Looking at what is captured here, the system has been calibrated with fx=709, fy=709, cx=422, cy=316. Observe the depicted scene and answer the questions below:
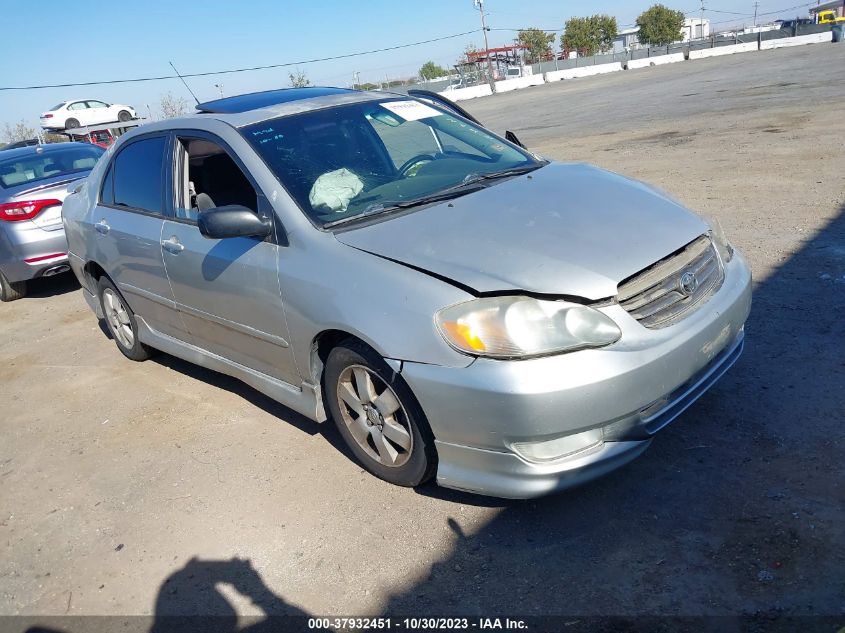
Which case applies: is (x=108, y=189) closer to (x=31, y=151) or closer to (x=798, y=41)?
(x=31, y=151)

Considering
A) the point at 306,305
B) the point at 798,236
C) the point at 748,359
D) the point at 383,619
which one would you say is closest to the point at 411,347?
the point at 306,305

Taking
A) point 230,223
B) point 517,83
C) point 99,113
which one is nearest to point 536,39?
point 517,83

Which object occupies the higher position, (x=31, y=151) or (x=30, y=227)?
(x=31, y=151)

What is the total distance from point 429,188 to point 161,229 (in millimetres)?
1720

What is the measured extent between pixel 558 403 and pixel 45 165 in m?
7.90

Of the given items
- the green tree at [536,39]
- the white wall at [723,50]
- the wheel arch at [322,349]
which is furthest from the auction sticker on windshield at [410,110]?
the green tree at [536,39]

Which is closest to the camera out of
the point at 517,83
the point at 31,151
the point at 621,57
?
the point at 31,151

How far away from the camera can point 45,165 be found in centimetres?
836

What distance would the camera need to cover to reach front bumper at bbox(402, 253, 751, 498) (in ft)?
8.41

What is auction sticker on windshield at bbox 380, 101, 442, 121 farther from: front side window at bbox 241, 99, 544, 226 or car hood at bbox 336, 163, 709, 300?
car hood at bbox 336, 163, 709, 300

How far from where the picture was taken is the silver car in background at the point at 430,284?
265 centimetres

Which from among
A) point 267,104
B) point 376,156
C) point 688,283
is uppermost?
point 267,104

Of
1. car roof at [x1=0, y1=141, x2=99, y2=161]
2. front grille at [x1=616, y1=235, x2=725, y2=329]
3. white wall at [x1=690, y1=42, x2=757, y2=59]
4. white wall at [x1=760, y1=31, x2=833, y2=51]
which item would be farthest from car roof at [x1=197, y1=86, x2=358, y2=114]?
white wall at [x1=690, y1=42, x2=757, y2=59]

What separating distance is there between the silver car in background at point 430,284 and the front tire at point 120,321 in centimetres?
72
